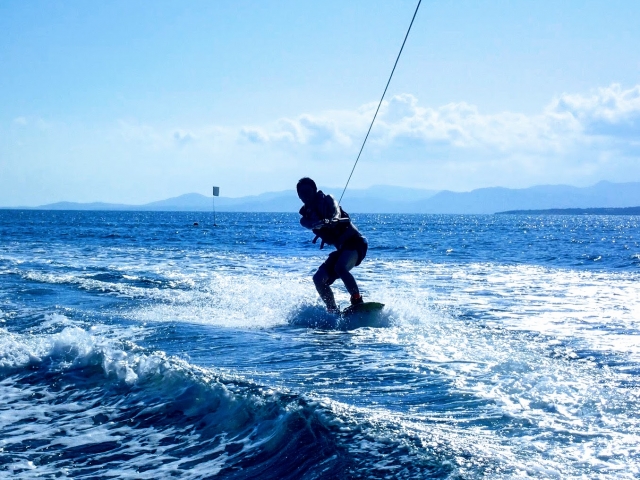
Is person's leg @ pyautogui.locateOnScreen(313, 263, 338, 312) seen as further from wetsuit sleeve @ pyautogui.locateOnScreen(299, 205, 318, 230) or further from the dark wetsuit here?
wetsuit sleeve @ pyautogui.locateOnScreen(299, 205, 318, 230)

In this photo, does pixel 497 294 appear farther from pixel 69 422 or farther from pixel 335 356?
pixel 69 422

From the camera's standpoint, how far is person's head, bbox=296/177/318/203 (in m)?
10.5

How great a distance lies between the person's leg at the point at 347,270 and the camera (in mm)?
10398

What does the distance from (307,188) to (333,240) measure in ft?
3.47

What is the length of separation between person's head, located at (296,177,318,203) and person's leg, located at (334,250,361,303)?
1087mm

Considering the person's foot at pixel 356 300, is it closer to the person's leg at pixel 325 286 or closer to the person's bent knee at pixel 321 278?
the person's leg at pixel 325 286

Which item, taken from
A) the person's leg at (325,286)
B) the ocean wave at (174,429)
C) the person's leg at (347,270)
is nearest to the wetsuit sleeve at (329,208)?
the person's leg at (347,270)

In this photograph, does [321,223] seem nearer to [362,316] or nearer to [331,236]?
[331,236]

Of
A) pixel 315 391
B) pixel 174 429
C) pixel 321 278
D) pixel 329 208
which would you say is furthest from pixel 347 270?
pixel 174 429

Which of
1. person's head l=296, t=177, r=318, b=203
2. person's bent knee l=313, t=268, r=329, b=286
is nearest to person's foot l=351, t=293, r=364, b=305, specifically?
person's bent knee l=313, t=268, r=329, b=286

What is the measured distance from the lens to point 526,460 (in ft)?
13.2

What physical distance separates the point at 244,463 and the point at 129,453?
0.93m

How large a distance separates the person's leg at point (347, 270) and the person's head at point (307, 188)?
109cm

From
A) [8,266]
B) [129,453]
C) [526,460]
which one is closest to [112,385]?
[129,453]
